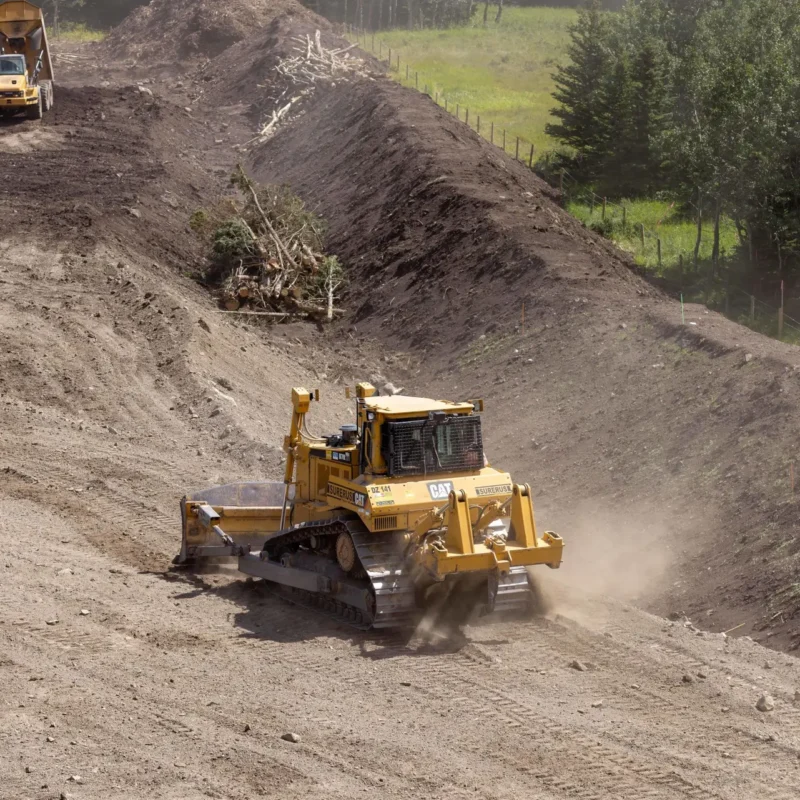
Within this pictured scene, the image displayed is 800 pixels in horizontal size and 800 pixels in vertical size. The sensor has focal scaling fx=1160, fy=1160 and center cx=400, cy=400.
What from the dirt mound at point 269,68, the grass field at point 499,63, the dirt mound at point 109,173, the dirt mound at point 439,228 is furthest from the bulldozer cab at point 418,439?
the grass field at point 499,63

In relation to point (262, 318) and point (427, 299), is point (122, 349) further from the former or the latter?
point (427, 299)

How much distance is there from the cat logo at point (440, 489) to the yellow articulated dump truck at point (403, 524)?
0.4 inches

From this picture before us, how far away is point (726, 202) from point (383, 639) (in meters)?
20.9

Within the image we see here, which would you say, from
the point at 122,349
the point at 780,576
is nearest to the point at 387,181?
the point at 122,349

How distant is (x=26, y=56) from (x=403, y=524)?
Answer: 36.3 meters

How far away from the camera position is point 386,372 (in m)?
24.8

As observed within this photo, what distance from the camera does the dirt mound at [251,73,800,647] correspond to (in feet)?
49.1

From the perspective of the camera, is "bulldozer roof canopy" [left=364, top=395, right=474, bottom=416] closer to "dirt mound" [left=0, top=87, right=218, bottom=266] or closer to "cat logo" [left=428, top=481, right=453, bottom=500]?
"cat logo" [left=428, top=481, right=453, bottom=500]

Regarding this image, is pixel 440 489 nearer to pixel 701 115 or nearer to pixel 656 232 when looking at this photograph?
pixel 701 115

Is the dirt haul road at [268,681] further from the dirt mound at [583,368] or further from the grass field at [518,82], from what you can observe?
the grass field at [518,82]

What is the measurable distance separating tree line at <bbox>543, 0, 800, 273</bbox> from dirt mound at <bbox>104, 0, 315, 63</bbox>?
72.2 feet

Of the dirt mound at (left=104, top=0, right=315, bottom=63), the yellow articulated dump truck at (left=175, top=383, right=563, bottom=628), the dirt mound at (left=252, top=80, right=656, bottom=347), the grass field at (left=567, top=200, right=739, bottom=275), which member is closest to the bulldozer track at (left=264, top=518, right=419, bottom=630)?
the yellow articulated dump truck at (left=175, top=383, right=563, bottom=628)

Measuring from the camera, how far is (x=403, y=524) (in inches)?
476

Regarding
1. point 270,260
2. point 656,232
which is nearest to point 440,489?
Answer: point 270,260
